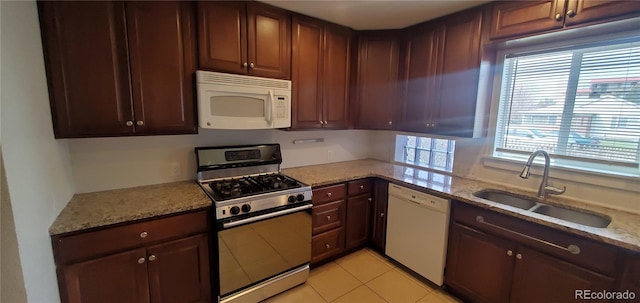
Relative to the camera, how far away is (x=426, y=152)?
295cm

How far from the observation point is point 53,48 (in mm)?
1436

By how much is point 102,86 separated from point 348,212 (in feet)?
6.95

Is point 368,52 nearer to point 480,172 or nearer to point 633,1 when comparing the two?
point 480,172

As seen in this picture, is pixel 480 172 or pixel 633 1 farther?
pixel 480 172

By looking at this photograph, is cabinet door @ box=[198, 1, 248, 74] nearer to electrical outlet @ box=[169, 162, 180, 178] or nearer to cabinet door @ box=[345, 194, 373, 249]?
electrical outlet @ box=[169, 162, 180, 178]

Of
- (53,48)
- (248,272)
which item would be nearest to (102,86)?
(53,48)

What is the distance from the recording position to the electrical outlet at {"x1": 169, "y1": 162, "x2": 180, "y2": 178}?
2122 mm

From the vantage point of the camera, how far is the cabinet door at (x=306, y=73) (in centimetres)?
234

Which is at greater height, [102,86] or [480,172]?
[102,86]

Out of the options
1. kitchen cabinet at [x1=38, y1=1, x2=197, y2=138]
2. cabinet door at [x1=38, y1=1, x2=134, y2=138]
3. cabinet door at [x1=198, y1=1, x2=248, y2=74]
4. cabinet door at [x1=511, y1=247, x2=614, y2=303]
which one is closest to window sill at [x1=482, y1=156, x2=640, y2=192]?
cabinet door at [x1=511, y1=247, x2=614, y2=303]

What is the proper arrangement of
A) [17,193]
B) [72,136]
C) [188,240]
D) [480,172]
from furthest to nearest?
[480,172], [188,240], [72,136], [17,193]

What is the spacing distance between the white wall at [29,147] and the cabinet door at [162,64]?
1.40 feet

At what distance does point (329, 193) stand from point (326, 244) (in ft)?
1.64

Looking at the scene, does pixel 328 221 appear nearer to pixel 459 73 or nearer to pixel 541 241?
pixel 541 241
